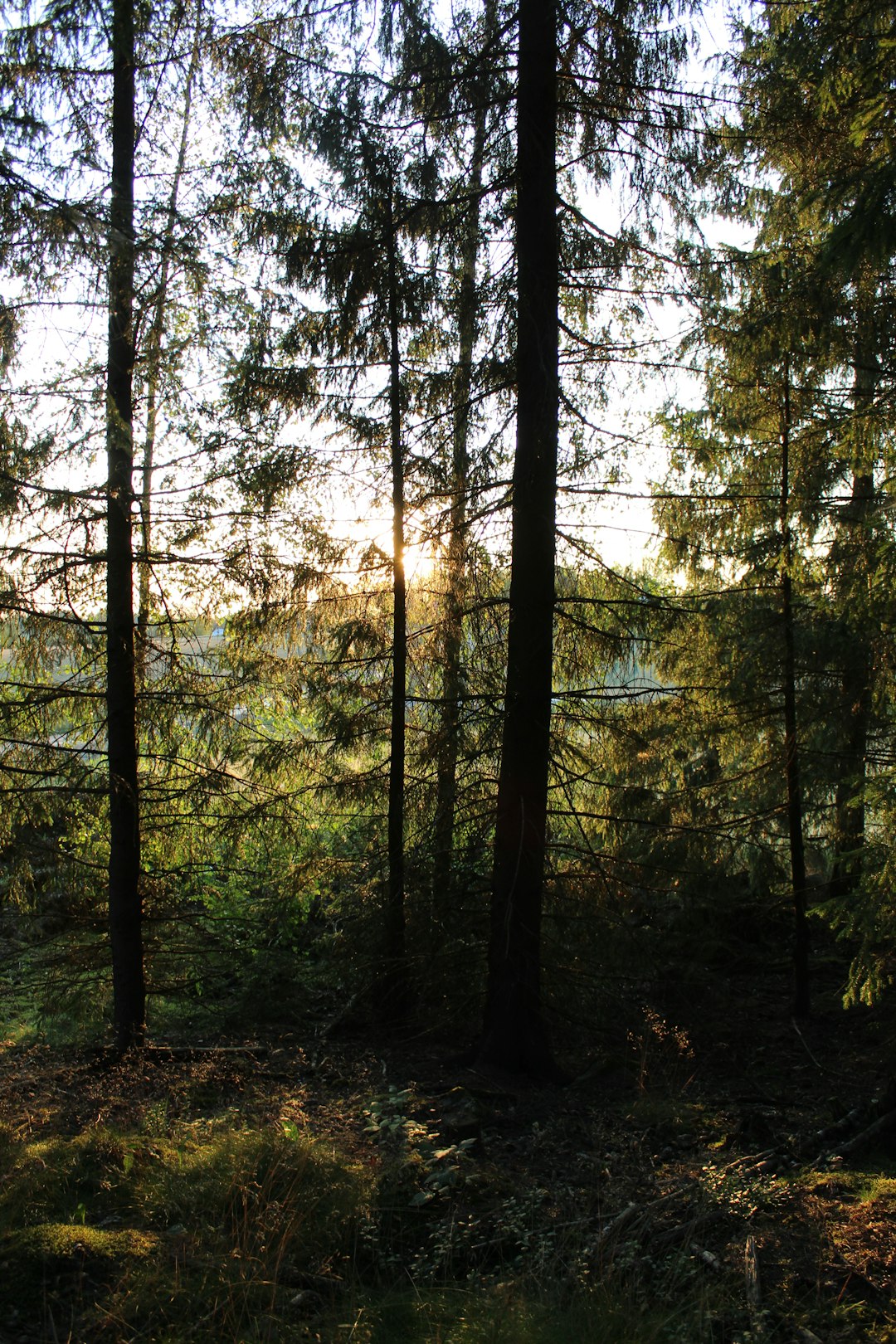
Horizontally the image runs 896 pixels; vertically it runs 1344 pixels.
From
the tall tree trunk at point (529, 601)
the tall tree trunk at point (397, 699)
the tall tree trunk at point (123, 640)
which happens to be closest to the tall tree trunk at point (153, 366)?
the tall tree trunk at point (123, 640)

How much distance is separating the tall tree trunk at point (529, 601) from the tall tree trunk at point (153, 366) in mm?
3107

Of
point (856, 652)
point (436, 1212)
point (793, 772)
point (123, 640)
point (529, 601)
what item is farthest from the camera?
point (856, 652)

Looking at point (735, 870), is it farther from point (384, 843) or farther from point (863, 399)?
point (863, 399)

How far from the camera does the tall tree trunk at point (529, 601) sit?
8.04 metres

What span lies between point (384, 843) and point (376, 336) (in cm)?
588

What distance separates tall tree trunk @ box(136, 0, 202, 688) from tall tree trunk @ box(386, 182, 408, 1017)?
218 centimetres

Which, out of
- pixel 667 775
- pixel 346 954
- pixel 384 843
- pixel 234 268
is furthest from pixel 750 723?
pixel 234 268

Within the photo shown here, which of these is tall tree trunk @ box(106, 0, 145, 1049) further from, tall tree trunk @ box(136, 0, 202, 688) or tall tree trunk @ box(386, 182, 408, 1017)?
tall tree trunk @ box(386, 182, 408, 1017)

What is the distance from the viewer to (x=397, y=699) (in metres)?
10.3

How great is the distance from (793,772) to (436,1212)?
753cm

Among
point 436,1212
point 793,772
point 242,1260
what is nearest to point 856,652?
point 793,772

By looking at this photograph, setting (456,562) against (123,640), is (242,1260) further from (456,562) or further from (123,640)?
(456,562)

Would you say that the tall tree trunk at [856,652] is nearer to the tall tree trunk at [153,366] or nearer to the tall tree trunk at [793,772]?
the tall tree trunk at [793,772]

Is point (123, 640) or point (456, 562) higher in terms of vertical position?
point (456, 562)
